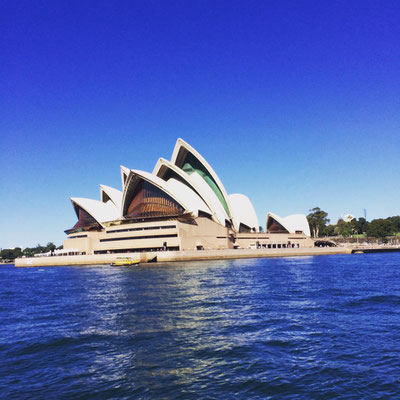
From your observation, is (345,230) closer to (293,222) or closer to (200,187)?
(293,222)

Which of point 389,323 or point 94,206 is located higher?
point 94,206

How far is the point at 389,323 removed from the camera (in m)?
14.7

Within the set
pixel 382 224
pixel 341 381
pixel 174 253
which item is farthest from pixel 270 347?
pixel 382 224

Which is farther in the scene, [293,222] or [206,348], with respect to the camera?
[293,222]

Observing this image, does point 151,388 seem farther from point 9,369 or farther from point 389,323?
point 389,323

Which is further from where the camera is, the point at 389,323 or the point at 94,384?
the point at 389,323

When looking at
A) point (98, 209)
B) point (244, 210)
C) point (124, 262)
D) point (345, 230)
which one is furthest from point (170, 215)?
point (345, 230)

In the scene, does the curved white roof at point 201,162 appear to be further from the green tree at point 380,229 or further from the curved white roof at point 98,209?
the green tree at point 380,229

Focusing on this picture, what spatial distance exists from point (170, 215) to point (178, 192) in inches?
244

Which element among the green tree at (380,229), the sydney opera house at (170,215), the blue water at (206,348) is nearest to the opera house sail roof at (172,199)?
the sydney opera house at (170,215)

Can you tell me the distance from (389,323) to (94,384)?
480 inches

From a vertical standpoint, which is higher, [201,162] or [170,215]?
[201,162]

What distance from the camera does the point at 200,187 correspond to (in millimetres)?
80000

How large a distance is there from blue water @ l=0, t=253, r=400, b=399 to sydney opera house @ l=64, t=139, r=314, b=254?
49.7 meters
